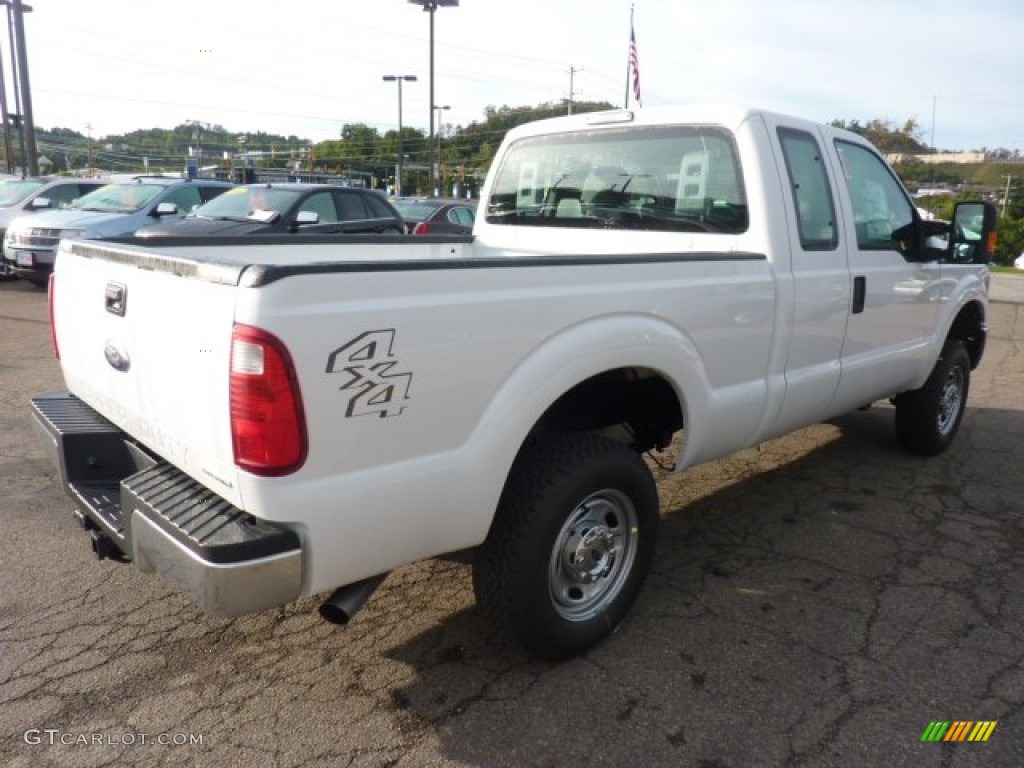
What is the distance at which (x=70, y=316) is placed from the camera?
9.56ft

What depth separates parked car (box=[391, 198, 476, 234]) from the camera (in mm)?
13188

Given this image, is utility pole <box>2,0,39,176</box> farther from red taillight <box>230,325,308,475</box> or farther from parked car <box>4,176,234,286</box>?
red taillight <box>230,325,308,475</box>

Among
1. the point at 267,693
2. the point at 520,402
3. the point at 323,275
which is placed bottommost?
the point at 267,693

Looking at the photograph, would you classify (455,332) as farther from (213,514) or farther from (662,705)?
(662,705)

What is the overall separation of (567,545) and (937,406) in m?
3.34

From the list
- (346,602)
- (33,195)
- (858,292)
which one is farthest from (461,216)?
(346,602)

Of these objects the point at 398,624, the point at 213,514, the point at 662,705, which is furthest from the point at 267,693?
the point at 662,705

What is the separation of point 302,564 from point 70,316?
→ 1.56 meters

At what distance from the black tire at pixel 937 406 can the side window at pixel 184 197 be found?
10.6 meters

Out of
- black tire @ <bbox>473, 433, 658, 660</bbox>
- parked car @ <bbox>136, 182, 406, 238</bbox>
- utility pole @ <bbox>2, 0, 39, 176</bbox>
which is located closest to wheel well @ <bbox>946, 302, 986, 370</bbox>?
black tire @ <bbox>473, 433, 658, 660</bbox>

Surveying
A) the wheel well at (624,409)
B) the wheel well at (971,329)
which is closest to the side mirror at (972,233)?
the wheel well at (971,329)

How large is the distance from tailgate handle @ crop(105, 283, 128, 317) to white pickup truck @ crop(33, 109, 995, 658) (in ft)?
0.04

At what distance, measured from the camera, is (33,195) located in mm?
13594

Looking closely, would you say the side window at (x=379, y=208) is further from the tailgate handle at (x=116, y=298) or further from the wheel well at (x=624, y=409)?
the tailgate handle at (x=116, y=298)
